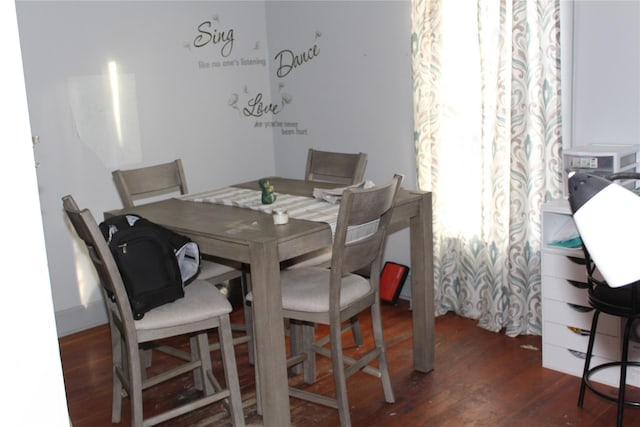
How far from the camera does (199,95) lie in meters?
4.32

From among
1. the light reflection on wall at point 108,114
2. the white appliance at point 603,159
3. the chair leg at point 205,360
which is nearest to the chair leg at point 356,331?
the chair leg at point 205,360

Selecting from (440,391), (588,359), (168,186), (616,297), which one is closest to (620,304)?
(616,297)

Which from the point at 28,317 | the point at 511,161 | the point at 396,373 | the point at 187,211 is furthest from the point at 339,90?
the point at 28,317

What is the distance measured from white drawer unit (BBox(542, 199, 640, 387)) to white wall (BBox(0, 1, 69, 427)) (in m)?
2.41

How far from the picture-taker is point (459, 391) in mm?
2936

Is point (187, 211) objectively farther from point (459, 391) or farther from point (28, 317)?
point (28, 317)

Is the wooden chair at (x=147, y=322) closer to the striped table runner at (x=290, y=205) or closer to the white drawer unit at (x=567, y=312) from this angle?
the striped table runner at (x=290, y=205)

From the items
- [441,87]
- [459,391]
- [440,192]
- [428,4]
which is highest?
[428,4]

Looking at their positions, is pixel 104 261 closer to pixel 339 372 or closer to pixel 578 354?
pixel 339 372

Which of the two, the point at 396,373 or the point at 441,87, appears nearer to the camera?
the point at 396,373

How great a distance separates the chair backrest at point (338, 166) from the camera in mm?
3463

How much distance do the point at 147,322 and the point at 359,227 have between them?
844 mm

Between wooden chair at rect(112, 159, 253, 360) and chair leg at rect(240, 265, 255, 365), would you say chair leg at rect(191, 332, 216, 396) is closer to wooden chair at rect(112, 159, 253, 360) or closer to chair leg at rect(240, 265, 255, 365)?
wooden chair at rect(112, 159, 253, 360)

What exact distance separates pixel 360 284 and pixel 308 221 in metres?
0.33
